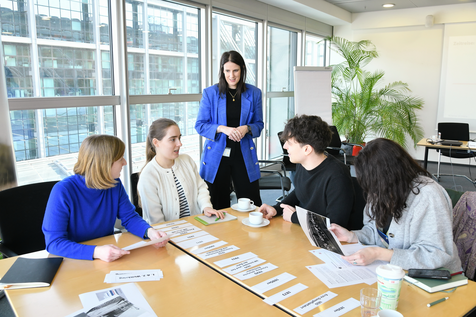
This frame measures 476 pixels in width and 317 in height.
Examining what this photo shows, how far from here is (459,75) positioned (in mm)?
6754

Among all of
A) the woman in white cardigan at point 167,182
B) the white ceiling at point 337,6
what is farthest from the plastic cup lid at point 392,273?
the white ceiling at point 337,6

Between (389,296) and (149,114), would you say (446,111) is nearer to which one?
(149,114)

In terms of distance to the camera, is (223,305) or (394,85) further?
(394,85)

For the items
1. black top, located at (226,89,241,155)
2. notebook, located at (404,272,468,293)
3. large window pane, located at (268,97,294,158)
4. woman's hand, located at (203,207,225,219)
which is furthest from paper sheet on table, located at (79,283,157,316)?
large window pane, located at (268,97,294,158)

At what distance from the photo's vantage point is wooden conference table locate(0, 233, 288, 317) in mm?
1199

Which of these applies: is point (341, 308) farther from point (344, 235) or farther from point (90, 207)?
point (90, 207)

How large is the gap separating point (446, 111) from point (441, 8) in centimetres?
188

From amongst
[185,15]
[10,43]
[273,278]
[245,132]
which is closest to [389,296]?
[273,278]

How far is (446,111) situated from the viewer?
6977 mm

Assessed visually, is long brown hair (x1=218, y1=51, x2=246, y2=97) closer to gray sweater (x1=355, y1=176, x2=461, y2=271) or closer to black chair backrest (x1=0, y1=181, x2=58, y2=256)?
black chair backrest (x1=0, y1=181, x2=58, y2=256)

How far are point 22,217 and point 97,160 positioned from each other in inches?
28.5

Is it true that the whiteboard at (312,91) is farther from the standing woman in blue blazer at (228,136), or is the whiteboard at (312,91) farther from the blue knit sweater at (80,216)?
the blue knit sweater at (80,216)

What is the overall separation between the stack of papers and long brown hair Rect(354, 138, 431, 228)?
933 mm

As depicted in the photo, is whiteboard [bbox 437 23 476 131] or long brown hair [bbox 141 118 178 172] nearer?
long brown hair [bbox 141 118 178 172]
